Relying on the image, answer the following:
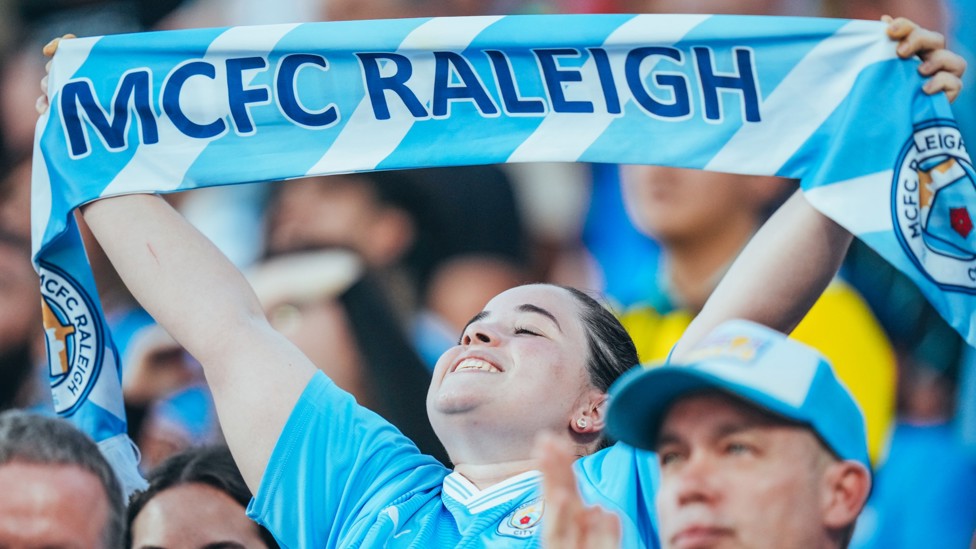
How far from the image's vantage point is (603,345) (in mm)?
2699

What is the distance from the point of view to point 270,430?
2.51 metres

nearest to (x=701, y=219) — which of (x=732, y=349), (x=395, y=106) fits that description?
(x=395, y=106)

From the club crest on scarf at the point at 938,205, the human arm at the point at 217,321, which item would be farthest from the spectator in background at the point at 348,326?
the club crest on scarf at the point at 938,205

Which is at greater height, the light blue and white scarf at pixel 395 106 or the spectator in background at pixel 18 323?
the light blue and white scarf at pixel 395 106

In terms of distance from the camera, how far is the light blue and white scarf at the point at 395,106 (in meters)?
2.77

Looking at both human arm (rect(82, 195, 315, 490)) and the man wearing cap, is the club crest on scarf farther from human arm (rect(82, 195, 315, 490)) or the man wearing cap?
human arm (rect(82, 195, 315, 490))

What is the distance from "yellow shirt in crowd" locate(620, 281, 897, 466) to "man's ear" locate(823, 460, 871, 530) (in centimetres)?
198

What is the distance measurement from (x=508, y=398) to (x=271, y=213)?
2.54 m

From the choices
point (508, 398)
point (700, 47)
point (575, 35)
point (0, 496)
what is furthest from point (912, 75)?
point (0, 496)

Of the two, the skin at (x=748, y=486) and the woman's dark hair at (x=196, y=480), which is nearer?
the skin at (x=748, y=486)

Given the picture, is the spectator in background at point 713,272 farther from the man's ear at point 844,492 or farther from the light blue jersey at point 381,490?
the man's ear at point 844,492

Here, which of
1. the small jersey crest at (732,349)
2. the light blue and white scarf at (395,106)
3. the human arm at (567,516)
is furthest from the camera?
the light blue and white scarf at (395,106)

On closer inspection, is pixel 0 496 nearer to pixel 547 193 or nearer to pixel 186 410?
pixel 186 410

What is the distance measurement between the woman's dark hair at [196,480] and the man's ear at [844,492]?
4.94 ft
